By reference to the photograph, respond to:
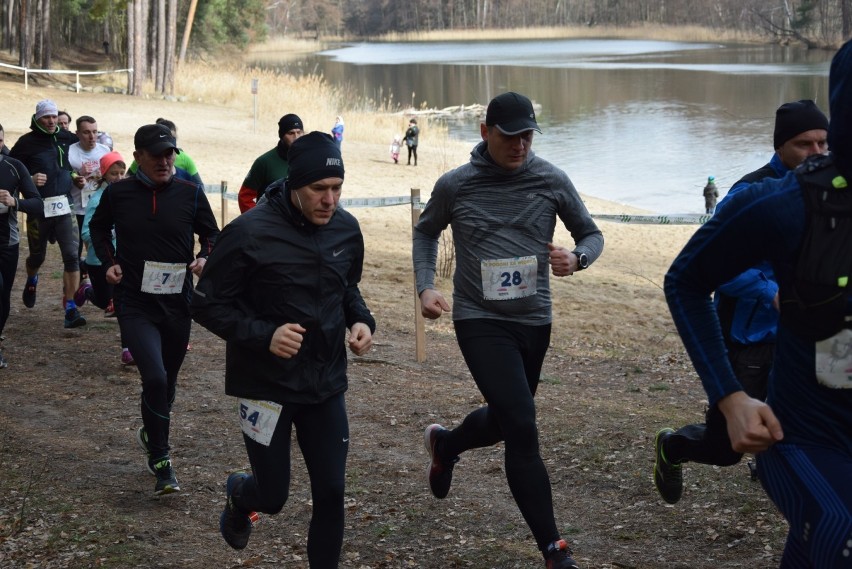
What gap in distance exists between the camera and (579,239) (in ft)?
18.0

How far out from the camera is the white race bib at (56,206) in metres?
10.5

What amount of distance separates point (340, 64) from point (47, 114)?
265 feet

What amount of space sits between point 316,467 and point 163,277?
2.44 metres

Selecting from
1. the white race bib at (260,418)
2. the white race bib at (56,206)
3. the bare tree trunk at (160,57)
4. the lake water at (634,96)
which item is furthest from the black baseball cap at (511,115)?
the bare tree trunk at (160,57)

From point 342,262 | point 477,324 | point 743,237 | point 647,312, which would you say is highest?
point 743,237

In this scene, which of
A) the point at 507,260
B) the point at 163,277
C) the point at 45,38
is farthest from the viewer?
the point at 45,38

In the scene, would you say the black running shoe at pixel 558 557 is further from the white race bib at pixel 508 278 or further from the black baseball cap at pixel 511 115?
the black baseball cap at pixel 511 115

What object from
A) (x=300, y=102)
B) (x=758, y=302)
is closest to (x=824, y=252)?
(x=758, y=302)

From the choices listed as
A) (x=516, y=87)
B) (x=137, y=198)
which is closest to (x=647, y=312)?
(x=137, y=198)

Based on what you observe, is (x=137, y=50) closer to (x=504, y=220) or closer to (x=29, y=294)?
(x=29, y=294)

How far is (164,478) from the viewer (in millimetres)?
6230

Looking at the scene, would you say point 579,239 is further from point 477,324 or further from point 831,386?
point 831,386

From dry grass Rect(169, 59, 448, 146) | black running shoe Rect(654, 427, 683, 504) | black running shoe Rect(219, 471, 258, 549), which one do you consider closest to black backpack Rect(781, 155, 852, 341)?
black running shoe Rect(654, 427, 683, 504)

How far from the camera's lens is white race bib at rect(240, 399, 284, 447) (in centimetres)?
445
